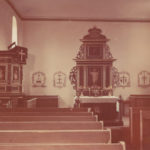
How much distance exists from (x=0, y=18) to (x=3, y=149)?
813 centimetres

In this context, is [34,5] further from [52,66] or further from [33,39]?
[52,66]

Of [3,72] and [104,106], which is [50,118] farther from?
[104,106]

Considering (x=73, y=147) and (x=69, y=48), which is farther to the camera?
(x=69, y=48)

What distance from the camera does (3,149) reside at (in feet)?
9.11

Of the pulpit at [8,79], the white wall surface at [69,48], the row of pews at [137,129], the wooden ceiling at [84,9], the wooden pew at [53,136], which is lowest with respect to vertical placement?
the row of pews at [137,129]

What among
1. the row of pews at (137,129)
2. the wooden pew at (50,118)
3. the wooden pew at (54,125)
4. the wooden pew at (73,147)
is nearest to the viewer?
the wooden pew at (73,147)

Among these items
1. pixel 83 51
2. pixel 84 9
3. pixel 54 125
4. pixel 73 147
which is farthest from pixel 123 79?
pixel 73 147

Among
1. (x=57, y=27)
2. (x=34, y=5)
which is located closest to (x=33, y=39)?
(x=57, y=27)

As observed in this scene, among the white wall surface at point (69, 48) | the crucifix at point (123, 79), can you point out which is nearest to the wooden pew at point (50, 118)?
the white wall surface at point (69, 48)

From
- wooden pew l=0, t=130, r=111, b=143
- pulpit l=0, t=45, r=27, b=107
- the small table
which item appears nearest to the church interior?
the small table

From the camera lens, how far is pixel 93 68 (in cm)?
1370

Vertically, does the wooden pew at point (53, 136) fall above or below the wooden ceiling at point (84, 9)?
below

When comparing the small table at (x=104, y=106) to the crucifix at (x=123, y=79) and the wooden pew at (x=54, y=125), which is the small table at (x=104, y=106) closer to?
the crucifix at (x=123, y=79)

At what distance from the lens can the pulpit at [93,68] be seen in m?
13.6
